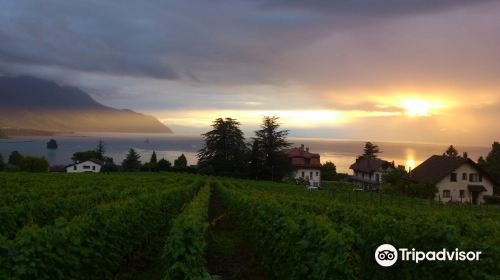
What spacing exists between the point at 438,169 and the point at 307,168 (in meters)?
43.6

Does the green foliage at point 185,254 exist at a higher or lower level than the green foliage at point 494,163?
lower

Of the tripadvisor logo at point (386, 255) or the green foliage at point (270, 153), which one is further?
the green foliage at point (270, 153)

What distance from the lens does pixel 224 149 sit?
92000 millimetres

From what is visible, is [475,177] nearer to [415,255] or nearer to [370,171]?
[370,171]

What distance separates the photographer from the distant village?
5966 centimetres

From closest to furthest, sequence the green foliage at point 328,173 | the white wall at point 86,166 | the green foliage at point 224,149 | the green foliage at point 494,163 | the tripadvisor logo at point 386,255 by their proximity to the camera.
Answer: the tripadvisor logo at point 386,255
the green foliage at point 494,163
the green foliage at point 224,149
the white wall at point 86,166
the green foliage at point 328,173

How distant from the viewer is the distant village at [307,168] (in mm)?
59656

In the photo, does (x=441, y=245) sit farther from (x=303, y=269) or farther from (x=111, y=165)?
(x=111, y=165)

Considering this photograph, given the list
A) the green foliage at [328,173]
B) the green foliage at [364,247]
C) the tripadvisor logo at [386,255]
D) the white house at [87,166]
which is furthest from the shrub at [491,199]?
the white house at [87,166]

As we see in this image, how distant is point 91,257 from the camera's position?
9.97 m

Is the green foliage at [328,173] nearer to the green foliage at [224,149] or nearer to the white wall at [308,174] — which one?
the white wall at [308,174]

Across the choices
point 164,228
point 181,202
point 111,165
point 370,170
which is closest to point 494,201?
point 370,170

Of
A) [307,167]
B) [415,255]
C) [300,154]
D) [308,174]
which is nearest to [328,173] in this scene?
[300,154]

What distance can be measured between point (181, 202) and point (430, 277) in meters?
22.3
